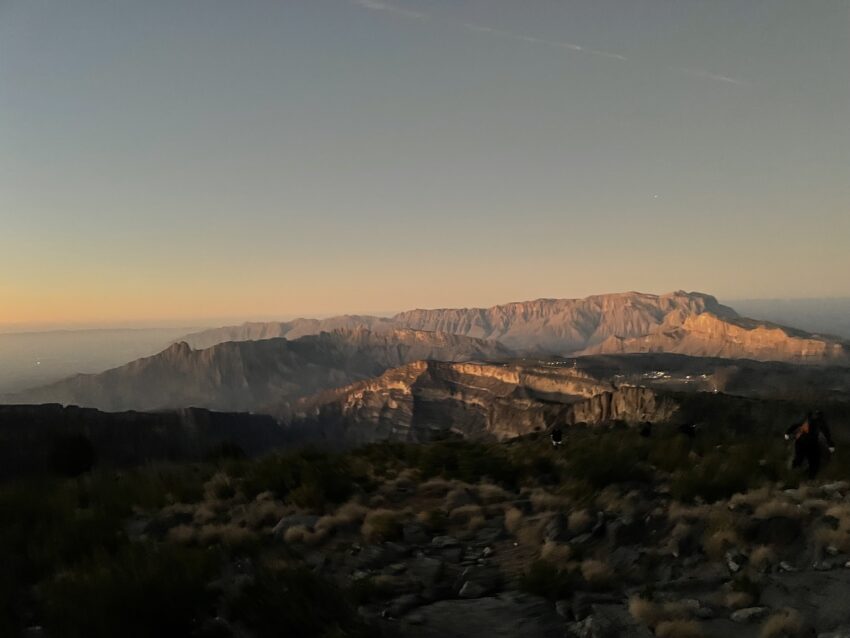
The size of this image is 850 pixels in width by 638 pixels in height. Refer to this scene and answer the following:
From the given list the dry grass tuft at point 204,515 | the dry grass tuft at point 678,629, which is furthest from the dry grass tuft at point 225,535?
the dry grass tuft at point 678,629

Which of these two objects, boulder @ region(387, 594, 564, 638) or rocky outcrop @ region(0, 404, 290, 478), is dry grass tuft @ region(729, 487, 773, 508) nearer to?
boulder @ region(387, 594, 564, 638)

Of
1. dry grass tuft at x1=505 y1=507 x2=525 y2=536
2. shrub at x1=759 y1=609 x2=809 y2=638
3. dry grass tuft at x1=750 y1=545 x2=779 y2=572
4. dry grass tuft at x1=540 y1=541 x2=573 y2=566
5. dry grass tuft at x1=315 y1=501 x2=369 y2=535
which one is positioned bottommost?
dry grass tuft at x1=505 y1=507 x2=525 y2=536

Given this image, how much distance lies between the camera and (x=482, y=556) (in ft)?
35.6

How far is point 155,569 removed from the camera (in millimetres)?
Answer: 6891

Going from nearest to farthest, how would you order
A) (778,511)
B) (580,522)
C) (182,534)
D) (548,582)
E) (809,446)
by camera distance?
(548,582) → (778,511) → (580,522) → (182,534) → (809,446)

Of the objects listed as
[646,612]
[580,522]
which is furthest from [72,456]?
[646,612]

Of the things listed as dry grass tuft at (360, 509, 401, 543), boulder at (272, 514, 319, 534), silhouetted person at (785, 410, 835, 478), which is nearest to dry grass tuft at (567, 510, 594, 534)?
dry grass tuft at (360, 509, 401, 543)

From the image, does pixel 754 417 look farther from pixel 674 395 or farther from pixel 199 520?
pixel 199 520

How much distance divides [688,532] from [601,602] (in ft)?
8.89

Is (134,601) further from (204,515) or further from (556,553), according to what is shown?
(204,515)

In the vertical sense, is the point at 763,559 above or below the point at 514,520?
above

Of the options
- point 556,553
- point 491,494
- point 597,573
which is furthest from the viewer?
point 491,494

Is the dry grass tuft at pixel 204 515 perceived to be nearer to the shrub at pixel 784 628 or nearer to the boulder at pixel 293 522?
the boulder at pixel 293 522

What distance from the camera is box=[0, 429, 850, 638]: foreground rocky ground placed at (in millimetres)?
6281
